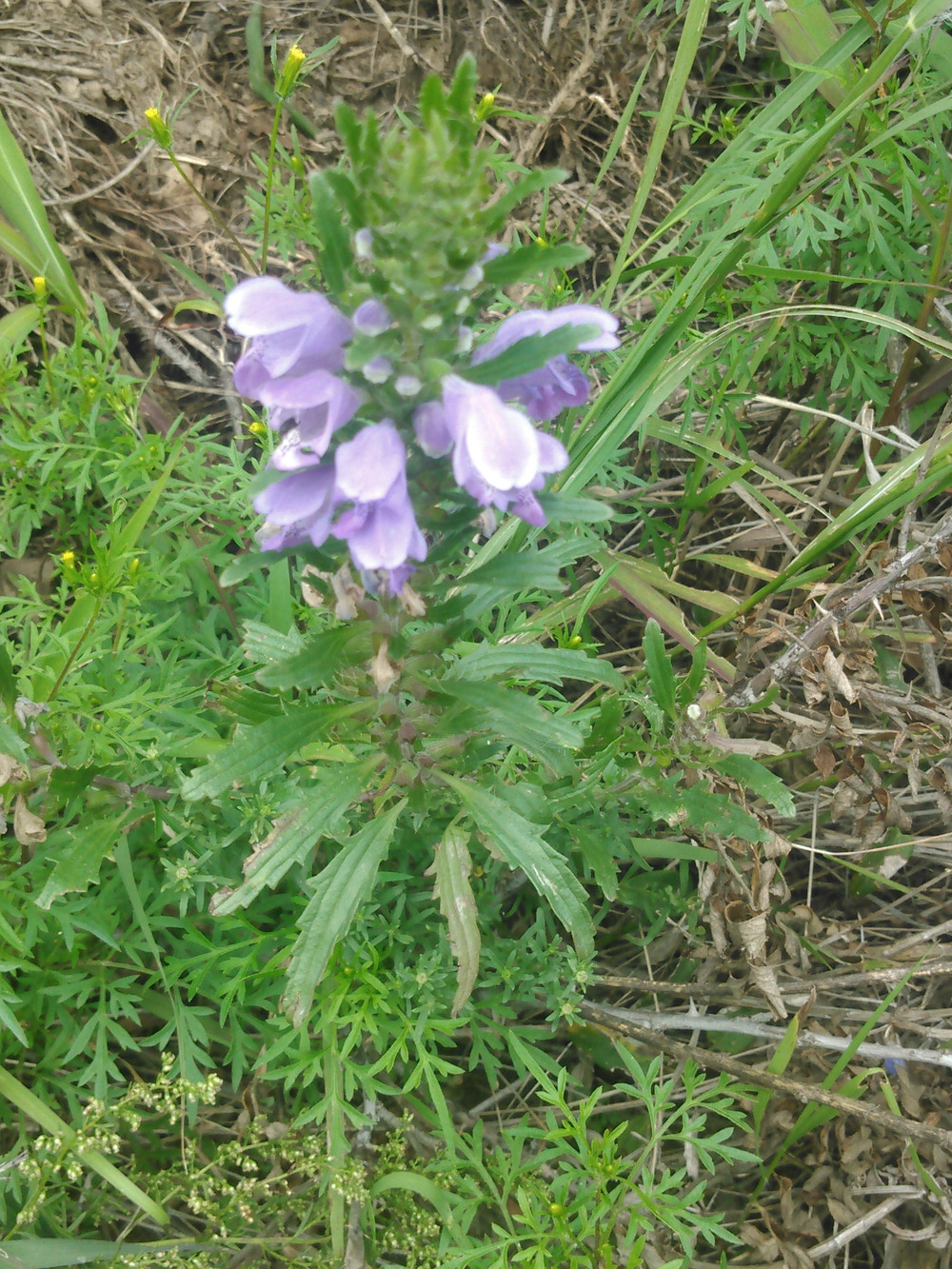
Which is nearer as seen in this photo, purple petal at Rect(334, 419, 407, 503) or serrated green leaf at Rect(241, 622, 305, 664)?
purple petal at Rect(334, 419, 407, 503)

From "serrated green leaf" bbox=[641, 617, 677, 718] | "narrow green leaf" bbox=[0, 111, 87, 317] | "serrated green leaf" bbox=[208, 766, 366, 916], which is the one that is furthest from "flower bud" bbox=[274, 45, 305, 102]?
"serrated green leaf" bbox=[208, 766, 366, 916]

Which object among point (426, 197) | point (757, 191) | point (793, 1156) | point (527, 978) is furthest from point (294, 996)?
point (757, 191)

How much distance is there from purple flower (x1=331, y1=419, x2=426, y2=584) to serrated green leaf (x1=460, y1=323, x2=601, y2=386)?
0.21 metres

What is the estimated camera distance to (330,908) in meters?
2.26

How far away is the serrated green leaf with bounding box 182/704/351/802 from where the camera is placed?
6.96 feet

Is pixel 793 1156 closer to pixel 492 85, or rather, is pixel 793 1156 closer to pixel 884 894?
pixel 884 894

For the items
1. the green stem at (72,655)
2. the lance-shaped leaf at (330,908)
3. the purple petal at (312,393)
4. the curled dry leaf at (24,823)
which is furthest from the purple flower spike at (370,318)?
the curled dry leaf at (24,823)

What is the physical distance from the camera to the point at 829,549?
3105mm

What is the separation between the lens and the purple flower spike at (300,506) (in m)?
1.74

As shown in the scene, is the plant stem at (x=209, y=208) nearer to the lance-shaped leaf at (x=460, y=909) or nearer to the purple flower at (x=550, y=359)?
the purple flower at (x=550, y=359)

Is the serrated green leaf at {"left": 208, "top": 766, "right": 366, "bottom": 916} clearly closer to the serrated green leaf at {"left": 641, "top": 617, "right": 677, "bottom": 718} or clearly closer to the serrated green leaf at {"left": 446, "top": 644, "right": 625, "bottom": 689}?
the serrated green leaf at {"left": 446, "top": 644, "right": 625, "bottom": 689}

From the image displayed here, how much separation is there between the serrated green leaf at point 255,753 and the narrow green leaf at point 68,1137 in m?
1.29

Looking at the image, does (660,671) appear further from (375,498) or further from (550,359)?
(375,498)

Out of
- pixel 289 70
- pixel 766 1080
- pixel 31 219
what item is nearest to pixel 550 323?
pixel 289 70
